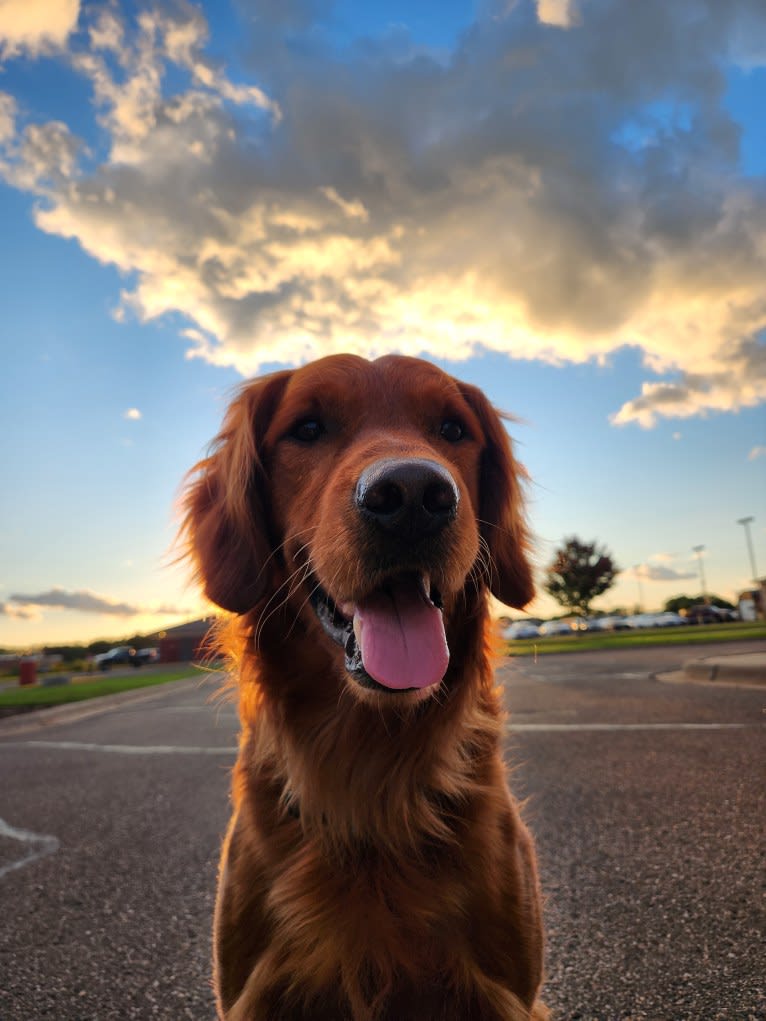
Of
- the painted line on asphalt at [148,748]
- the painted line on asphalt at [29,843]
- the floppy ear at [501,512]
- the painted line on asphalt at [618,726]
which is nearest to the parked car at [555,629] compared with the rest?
the painted line on asphalt at [618,726]

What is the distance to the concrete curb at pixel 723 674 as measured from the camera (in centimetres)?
961

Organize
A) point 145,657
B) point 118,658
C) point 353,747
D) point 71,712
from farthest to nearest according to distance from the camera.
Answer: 1. point 118,658
2. point 145,657
3. point 71,712
4. point 353,747

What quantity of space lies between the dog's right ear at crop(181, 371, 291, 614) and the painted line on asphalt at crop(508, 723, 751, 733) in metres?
5.33

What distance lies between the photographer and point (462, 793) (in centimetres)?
215

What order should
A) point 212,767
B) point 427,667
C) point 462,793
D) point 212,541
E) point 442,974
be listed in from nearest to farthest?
point 442,974
point 427,667
point 462,793
point 212,541
point 212,767

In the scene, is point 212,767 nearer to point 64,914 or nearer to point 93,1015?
point 64,914

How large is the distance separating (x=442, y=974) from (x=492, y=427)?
1.90 metres

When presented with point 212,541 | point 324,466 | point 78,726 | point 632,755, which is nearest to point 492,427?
point 324,466

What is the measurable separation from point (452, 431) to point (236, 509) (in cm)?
84

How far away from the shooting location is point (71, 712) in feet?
43.8

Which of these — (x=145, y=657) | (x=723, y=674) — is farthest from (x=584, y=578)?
(x=723, y=674)

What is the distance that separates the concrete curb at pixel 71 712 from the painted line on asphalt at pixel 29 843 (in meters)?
4.14

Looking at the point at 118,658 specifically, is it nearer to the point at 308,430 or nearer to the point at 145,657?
the point at 145,657

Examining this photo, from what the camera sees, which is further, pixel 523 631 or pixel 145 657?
pixel 523 631
